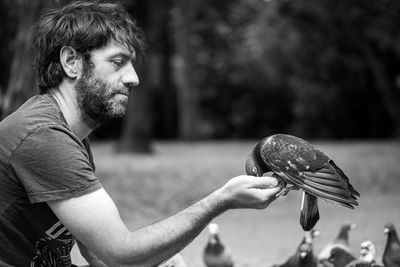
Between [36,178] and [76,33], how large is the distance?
0.65 meters

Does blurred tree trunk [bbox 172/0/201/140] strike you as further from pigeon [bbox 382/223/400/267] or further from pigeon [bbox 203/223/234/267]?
pigeon [bbox 382/223/400/267]

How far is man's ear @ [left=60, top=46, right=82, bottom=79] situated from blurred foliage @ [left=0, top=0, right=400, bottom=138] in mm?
12550

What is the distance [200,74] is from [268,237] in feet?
67.2

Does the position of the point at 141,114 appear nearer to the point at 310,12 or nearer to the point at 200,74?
the point at 310,12

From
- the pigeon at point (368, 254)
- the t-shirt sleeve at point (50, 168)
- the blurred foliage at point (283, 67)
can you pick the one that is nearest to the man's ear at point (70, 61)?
the t-shirt sleeve at point (50, 168)

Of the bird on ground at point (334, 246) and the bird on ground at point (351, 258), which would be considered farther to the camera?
the bird on ground at point (334, 246)

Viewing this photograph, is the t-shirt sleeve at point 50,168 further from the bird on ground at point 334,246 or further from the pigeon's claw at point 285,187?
the bird on ground at point 334,246

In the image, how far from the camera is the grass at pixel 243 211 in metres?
7.64

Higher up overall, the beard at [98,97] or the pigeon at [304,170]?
the beard at [98,97]

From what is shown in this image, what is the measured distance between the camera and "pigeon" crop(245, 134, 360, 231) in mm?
3123

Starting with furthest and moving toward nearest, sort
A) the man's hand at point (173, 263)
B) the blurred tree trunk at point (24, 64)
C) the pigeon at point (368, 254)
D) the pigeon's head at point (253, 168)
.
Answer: the blurred tree trunk at point (24, 64), the pigeon at point (368, 254), the man's hand at point (173, 263), the pigeon's head at point (253, 168)

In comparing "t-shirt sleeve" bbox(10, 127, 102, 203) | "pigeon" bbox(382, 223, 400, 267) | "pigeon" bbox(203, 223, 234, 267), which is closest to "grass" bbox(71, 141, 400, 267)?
"pigeon" bbox(203, 223, 234, 267)

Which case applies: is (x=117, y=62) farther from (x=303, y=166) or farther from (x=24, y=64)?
(x=24, y=64)

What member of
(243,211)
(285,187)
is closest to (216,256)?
(285,187)
